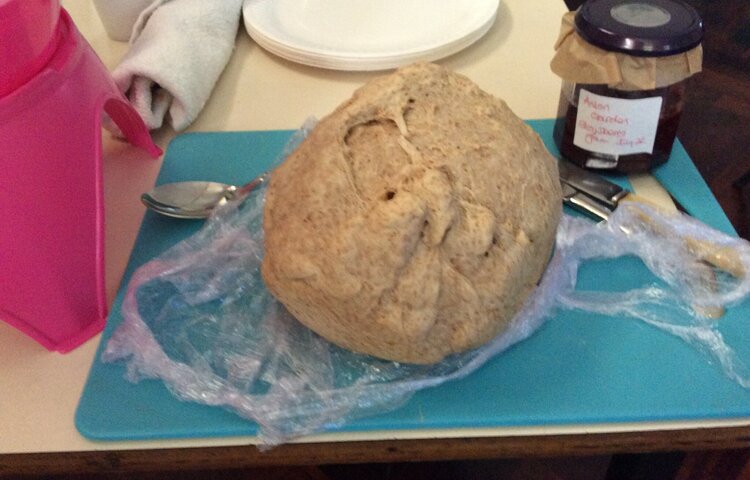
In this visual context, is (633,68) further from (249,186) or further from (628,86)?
(249,186)

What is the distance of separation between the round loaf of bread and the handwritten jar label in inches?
5.9

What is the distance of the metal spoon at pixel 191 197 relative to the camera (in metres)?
0.58

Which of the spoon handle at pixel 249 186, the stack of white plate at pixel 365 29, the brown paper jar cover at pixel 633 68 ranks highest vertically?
the brown paper jar cover at pixel 633 68

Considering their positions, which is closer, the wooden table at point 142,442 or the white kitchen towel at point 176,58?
the wooden table at point 142,442

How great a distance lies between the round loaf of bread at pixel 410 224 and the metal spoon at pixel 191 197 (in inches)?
5.6

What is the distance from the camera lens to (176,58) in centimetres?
70

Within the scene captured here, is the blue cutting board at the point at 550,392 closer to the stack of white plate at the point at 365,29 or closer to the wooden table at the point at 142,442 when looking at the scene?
the wooden table at the point at 142,442

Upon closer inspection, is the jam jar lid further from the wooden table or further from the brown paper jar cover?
the wooden table

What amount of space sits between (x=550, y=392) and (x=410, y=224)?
158 mm

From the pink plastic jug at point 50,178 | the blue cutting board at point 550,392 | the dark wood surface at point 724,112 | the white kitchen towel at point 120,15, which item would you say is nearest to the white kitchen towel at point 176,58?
the white kitchen towel at point 120,15

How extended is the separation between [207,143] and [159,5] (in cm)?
23

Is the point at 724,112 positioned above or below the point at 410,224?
below

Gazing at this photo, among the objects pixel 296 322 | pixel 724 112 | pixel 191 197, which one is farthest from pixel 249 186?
pixel 724 112

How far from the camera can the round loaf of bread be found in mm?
413
